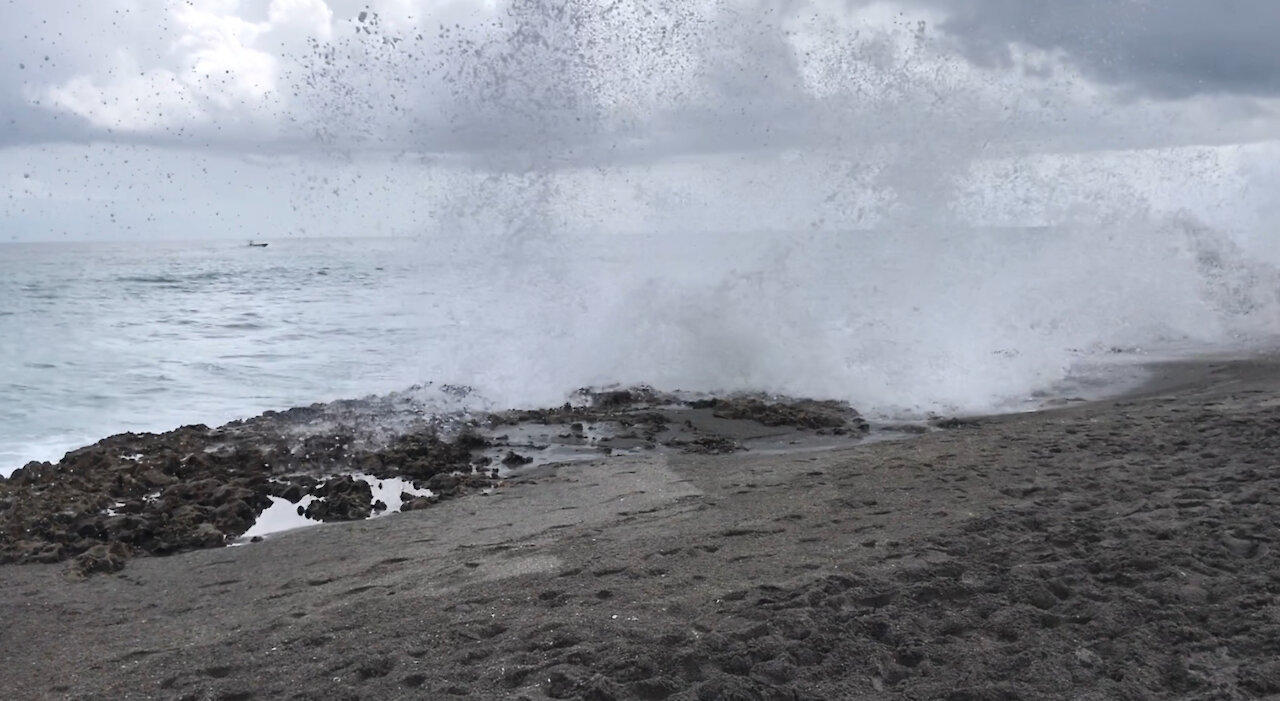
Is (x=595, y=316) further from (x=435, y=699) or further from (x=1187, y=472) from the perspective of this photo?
(x=435, y=699)

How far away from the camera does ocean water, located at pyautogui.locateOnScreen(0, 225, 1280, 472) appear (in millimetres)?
13344

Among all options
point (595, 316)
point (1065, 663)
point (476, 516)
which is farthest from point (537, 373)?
point (1065, 663)

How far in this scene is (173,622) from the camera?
548 centimetres

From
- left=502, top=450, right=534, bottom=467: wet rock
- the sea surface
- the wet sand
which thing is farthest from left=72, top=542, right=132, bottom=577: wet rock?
the sea surface

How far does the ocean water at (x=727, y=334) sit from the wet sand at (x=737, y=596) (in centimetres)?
502

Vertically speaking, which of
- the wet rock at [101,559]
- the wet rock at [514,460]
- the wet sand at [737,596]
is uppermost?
the wet rock at [514,460]

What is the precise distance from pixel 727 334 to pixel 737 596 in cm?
921

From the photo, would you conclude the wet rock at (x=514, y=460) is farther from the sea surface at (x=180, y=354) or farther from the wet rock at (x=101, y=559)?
the sea surface at (x=180, y=354)

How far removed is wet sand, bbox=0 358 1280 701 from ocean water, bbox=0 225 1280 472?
502 cm

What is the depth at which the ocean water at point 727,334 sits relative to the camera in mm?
13344

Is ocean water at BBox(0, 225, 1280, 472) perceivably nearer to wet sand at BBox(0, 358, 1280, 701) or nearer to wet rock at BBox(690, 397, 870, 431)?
wet rock at BBox(690, 397, 870, 431)

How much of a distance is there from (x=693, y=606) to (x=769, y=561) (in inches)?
33.0

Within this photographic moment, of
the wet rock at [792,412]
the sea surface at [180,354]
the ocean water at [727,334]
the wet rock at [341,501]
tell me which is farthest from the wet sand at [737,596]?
the sea surface at [180,354]

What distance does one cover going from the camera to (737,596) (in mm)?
5023
